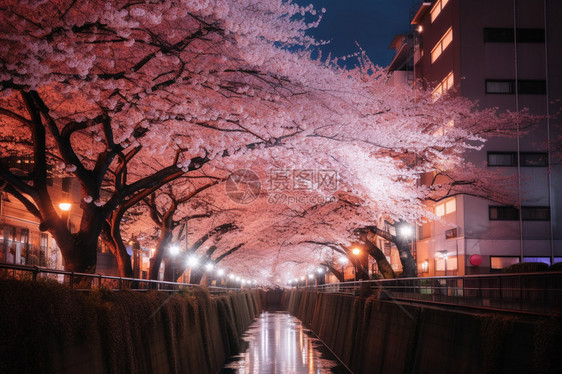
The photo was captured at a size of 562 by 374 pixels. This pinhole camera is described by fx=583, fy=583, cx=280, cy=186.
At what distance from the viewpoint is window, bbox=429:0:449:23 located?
44.8 metres

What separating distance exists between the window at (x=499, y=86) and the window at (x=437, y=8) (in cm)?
772

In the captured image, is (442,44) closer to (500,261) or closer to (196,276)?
(500,261)

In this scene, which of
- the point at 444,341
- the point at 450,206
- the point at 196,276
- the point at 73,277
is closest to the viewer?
the point at 73,277

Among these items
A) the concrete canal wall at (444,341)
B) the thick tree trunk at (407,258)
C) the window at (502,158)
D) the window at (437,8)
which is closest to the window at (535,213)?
the window at (502,158)

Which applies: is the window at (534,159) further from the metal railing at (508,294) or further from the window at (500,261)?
the metal railing at (508,294)

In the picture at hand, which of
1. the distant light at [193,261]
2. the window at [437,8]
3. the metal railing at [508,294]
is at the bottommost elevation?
the metal railing at [508,294]

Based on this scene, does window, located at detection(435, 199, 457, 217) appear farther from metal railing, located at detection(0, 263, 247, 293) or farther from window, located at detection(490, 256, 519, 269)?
metal railing, located at detection(0, 263, 247, 293)

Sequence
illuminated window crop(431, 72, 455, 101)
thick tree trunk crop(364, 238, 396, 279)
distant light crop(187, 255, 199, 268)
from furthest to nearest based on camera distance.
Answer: illuminated window crop(431, 72, 455, 101), distant light crop(187, 255, 199, 268), thick tree trunk crop(364, 238, 396, 279)

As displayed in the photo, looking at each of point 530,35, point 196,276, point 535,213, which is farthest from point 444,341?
point 530,35

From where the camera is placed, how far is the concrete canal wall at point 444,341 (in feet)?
26.8

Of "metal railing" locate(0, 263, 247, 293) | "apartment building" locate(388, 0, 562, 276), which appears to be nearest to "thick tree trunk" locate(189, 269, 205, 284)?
"apartment building" locate(388, 0, 562, 276)

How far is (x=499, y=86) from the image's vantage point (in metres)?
40.5

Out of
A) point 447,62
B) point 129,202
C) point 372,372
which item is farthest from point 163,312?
point 447,62

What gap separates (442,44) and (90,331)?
4085cm
